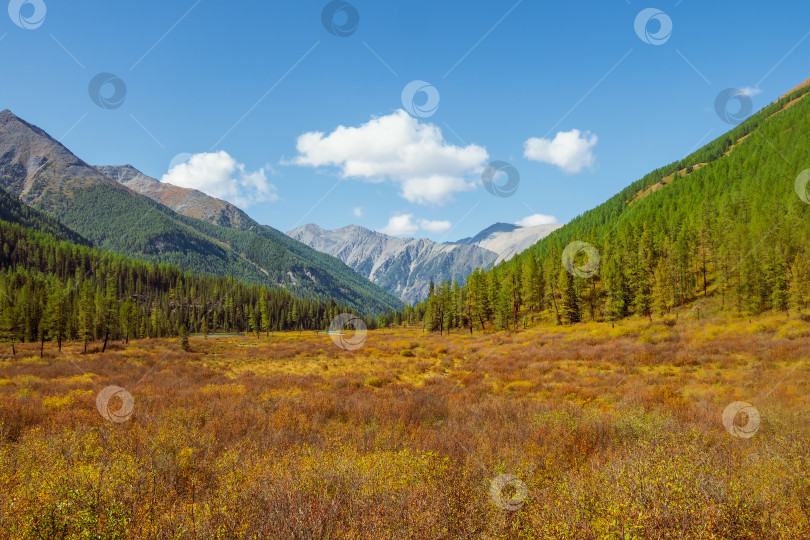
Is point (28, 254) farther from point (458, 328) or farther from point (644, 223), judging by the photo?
point (644, 223)

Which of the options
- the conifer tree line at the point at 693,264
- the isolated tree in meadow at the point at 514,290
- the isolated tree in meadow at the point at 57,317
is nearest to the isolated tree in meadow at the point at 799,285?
the conifer tree line at the point at 693,264

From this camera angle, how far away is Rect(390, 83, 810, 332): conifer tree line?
1804 inches

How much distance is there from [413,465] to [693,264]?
82626 millimetres

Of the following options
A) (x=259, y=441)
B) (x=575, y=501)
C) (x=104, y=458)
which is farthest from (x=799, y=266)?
(x=104, y=458)

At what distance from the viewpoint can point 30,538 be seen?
398 centimetres

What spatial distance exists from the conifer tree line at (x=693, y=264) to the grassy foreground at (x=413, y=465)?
41.4 m

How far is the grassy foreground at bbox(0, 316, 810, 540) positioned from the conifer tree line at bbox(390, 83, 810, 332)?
41446mm

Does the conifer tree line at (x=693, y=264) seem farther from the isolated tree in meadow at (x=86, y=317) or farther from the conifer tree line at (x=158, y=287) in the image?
the conifer tree line at (x=158, y=287)

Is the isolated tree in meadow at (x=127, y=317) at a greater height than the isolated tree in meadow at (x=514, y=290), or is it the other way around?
the isolated tree in meadow at (x=514, y=290)

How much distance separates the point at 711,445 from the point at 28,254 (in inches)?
8394

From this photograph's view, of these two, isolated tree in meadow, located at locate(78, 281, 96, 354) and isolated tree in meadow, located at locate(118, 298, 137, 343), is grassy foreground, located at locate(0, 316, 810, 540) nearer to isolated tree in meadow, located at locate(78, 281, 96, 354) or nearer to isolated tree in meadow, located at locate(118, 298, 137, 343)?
isolated tree in meadow, located at locate(78, 281, 96, 354)

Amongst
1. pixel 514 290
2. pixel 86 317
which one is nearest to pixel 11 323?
pixel 86 317

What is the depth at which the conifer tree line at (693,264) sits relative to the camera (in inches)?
1804

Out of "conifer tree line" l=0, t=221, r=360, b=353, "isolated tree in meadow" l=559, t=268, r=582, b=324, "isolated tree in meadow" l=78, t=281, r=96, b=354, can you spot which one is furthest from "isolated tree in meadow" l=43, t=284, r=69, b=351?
"isolated tree in meadow" l=559, t=268, r=582, b=324
